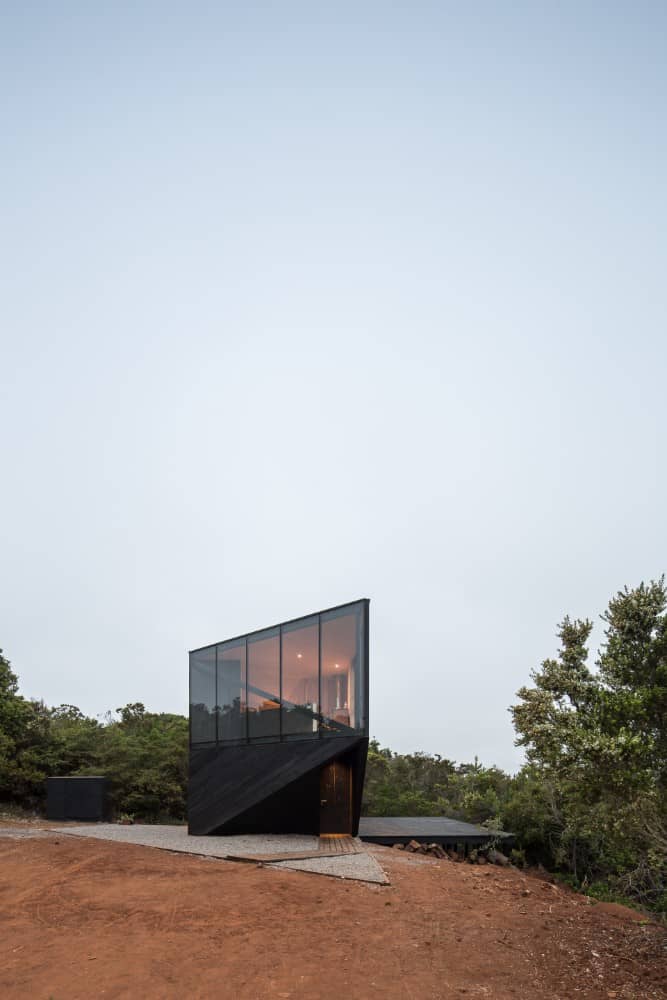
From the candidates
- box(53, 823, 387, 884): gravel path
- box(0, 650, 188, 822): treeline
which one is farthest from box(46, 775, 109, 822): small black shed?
box(0, 650, 188, 822): treeline

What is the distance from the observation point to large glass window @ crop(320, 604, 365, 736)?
14016mm

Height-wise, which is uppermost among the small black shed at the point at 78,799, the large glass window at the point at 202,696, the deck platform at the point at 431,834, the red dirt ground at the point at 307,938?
the large glass window at the point at 202,696

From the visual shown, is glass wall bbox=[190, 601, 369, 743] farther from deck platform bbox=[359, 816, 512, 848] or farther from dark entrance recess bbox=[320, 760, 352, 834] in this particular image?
deck platform bbox=[359, 816, 512, 848]

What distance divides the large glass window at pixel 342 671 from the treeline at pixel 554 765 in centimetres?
352

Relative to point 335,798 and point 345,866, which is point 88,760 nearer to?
point 335,798

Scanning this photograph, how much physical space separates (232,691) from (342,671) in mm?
3605

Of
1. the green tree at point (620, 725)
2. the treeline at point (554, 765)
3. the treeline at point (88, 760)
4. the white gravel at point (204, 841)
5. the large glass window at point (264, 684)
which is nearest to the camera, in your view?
the green tree at point (620, 725)

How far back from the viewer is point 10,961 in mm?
6422

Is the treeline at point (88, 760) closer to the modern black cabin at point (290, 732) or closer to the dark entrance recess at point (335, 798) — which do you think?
the modern black cabin at point (290, 732)

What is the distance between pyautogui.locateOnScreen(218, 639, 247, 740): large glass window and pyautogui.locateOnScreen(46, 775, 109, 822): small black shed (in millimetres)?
5743

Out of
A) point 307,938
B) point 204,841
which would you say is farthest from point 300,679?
point 307,938

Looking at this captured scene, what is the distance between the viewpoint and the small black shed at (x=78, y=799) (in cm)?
1975

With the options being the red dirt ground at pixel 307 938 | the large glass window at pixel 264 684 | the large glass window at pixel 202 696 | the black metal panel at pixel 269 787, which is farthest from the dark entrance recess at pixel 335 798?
the red dirt ground at pixel 307 938

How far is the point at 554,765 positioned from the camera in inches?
281
